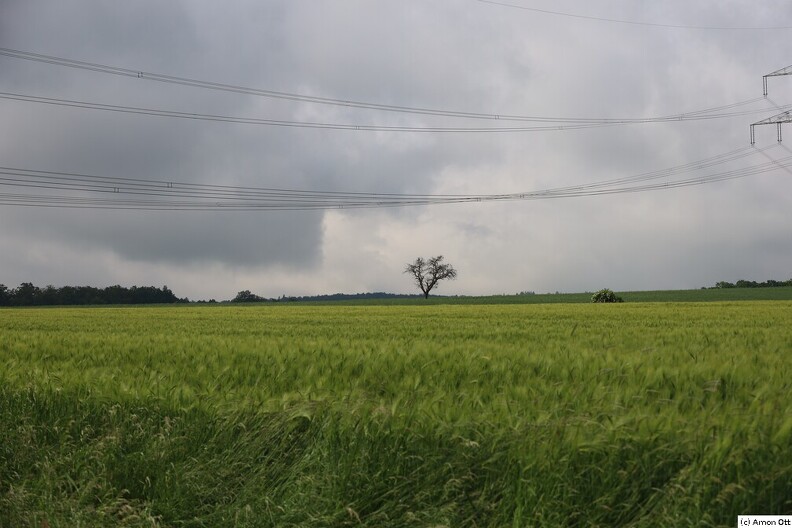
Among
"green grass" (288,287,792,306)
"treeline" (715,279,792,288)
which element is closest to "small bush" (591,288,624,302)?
"green grass" (288,287,792,306)

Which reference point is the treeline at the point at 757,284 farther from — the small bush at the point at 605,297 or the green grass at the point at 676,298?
the small bush at the point at 605,297

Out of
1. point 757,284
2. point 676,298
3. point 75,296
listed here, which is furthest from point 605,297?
point 75,296

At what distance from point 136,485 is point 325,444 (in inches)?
74.8

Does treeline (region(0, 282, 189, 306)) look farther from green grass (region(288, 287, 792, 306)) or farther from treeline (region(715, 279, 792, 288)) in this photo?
treeline (region(715, 279, 792, 288))

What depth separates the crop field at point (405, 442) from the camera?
4004mm

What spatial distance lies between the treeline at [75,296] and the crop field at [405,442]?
8263 cm

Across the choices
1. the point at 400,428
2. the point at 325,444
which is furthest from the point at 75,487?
the point at 400,428

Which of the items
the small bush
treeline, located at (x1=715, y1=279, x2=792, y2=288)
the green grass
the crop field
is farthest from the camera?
treeline, located at (x1=715, y1=279, x2=792, y2=288)

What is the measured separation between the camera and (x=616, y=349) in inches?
334

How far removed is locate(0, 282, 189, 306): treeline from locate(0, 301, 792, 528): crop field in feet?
271

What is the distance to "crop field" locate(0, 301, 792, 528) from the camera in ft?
13.1

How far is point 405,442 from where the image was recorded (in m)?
4.50

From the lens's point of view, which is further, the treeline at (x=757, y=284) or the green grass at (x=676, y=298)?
the treeline at (x=757, y=284)

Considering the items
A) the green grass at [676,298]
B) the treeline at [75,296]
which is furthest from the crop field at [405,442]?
the treeline at [75,296]
